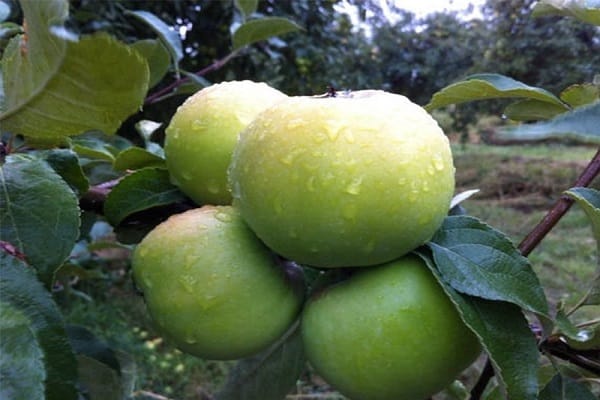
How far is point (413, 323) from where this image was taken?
50 cm

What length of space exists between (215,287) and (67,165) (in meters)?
0.22

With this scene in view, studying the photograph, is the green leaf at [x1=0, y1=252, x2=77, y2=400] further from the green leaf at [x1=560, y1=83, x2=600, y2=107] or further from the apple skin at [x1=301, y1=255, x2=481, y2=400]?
the green leaf at [x1=560, y1=83, x2=600, y2=107]

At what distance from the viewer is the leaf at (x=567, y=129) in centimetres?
35

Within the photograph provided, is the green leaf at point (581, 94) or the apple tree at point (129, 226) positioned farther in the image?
the green leaf at point (581, 94)

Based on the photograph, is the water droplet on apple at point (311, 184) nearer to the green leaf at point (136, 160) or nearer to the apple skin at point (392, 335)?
the apple skin at point (392, 335)

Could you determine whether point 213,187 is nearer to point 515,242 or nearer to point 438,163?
point 438,163

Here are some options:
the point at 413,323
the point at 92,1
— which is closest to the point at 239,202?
the point at 413,323

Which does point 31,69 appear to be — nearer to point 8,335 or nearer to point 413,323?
point 8,335

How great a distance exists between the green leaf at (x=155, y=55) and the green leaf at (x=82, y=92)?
1.77ft

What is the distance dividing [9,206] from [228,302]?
200 millimetres

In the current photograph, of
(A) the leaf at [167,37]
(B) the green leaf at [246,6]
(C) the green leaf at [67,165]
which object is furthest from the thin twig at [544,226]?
(B) the green leaf at [246,6]

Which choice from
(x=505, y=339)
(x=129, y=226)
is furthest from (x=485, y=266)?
(x=129, y=226)

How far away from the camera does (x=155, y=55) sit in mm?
1074

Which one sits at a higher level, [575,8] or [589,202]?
[575,8]
